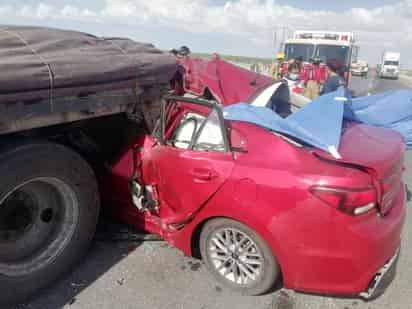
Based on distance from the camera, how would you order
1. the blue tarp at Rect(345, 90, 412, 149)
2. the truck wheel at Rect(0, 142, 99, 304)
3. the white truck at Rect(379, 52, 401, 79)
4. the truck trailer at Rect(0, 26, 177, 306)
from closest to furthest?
1. the truck trailer at Rect(0, 26, 177, 306)
2. the truck wheel at Rect(0, 142, 99, 304)
3. the blue tarp at Rect(345, 90, 412, 149)
4. the white truck at Rect(379, 52, 401, 79)

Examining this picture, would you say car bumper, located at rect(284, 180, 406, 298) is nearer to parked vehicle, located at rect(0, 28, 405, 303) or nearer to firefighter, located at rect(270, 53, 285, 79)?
parked vehicle, located at rect(0, 28, 405, 303)

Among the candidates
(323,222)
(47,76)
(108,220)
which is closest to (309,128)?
(323,222)

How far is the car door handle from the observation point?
2.57 meters

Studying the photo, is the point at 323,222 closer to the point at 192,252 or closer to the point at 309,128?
the point at 309,128

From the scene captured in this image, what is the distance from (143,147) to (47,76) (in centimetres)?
105

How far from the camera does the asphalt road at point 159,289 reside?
2623 millimetres

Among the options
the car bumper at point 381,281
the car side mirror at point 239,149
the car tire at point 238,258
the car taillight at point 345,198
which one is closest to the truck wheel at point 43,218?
the car tire at point 238,258

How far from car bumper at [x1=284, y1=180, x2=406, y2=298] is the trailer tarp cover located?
1909 millimetres

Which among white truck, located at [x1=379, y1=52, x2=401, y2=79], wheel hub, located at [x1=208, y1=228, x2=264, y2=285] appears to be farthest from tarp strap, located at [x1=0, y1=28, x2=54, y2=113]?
white truck, located at [x1=379, y1=52, x2=401, y2=79]

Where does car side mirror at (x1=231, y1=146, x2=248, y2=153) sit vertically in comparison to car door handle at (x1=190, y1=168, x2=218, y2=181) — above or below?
above

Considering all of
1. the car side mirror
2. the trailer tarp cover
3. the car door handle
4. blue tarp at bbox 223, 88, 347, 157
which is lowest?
the car door handle

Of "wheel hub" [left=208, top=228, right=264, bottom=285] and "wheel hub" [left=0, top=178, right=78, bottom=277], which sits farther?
"wheel hub" [left=0, top=178, right=78, bottom=277]

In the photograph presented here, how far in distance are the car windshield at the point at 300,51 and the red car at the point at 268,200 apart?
9.48 meters

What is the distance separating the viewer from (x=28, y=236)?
9.20 ft
